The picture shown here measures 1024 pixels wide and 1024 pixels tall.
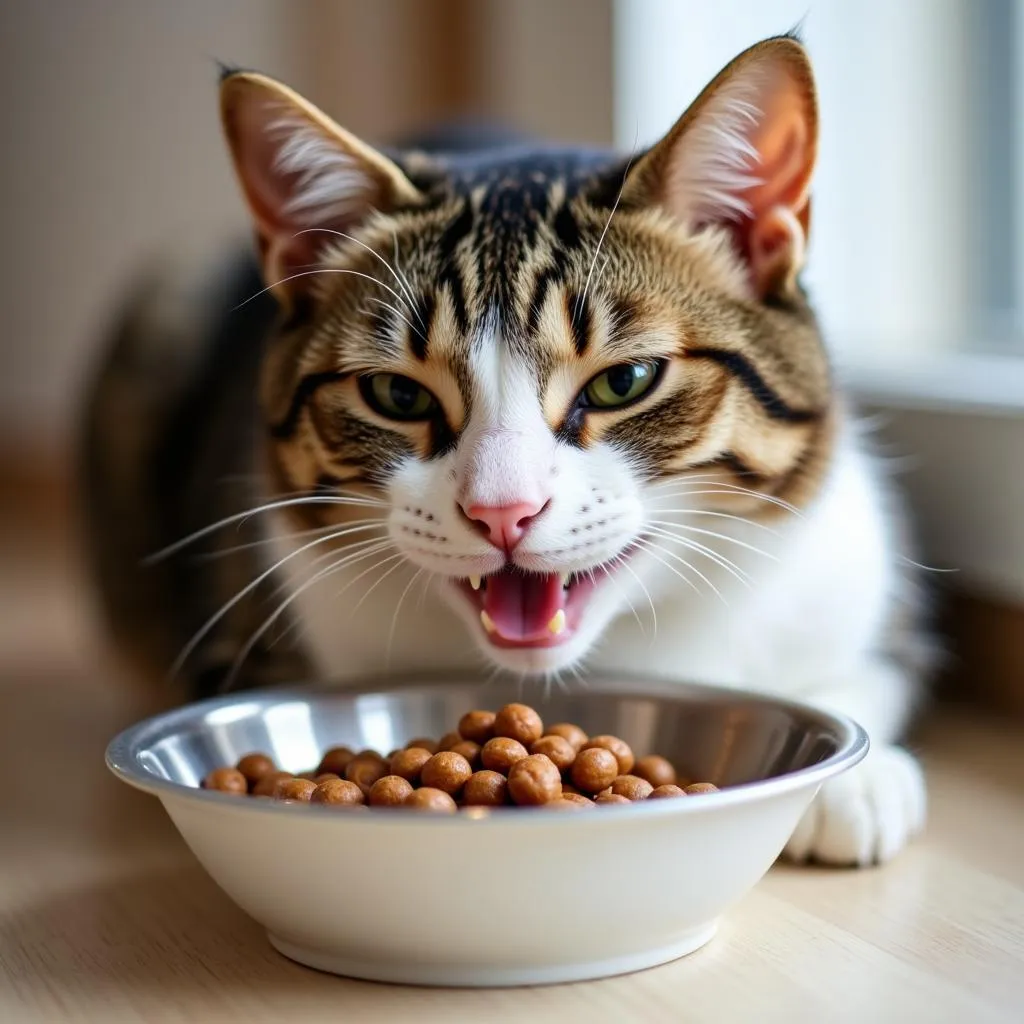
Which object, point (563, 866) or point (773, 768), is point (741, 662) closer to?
point (773, 768)

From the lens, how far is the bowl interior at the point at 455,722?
3.53ft

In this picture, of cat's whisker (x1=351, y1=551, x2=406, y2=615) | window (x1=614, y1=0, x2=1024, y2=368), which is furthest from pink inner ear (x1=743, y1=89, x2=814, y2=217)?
window (x1=614, y1=0, x2=1024, y2=368)

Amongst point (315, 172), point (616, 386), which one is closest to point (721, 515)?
point (616, 386)

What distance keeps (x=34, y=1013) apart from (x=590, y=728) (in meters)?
0.50

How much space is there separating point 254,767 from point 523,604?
248 millimetres

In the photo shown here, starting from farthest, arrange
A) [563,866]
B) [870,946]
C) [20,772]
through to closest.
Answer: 1. [20,772]
2. [870,946]
3. [563,866]

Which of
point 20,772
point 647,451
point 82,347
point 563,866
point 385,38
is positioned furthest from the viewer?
point 82,347

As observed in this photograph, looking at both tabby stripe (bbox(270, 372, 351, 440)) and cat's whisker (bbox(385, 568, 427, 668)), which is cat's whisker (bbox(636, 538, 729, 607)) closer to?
cat's whisker (bbox(385, 568, 427, 668))

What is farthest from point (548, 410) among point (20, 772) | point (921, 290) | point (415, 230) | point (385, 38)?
point (385, 38)

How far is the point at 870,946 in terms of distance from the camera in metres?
0.96

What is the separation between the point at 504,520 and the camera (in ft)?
3.25

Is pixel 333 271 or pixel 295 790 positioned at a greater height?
pixel 333 271

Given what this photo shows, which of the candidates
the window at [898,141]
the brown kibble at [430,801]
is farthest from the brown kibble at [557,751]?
the window at [898,141]

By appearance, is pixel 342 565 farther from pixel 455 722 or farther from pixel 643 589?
pixel 643 589
